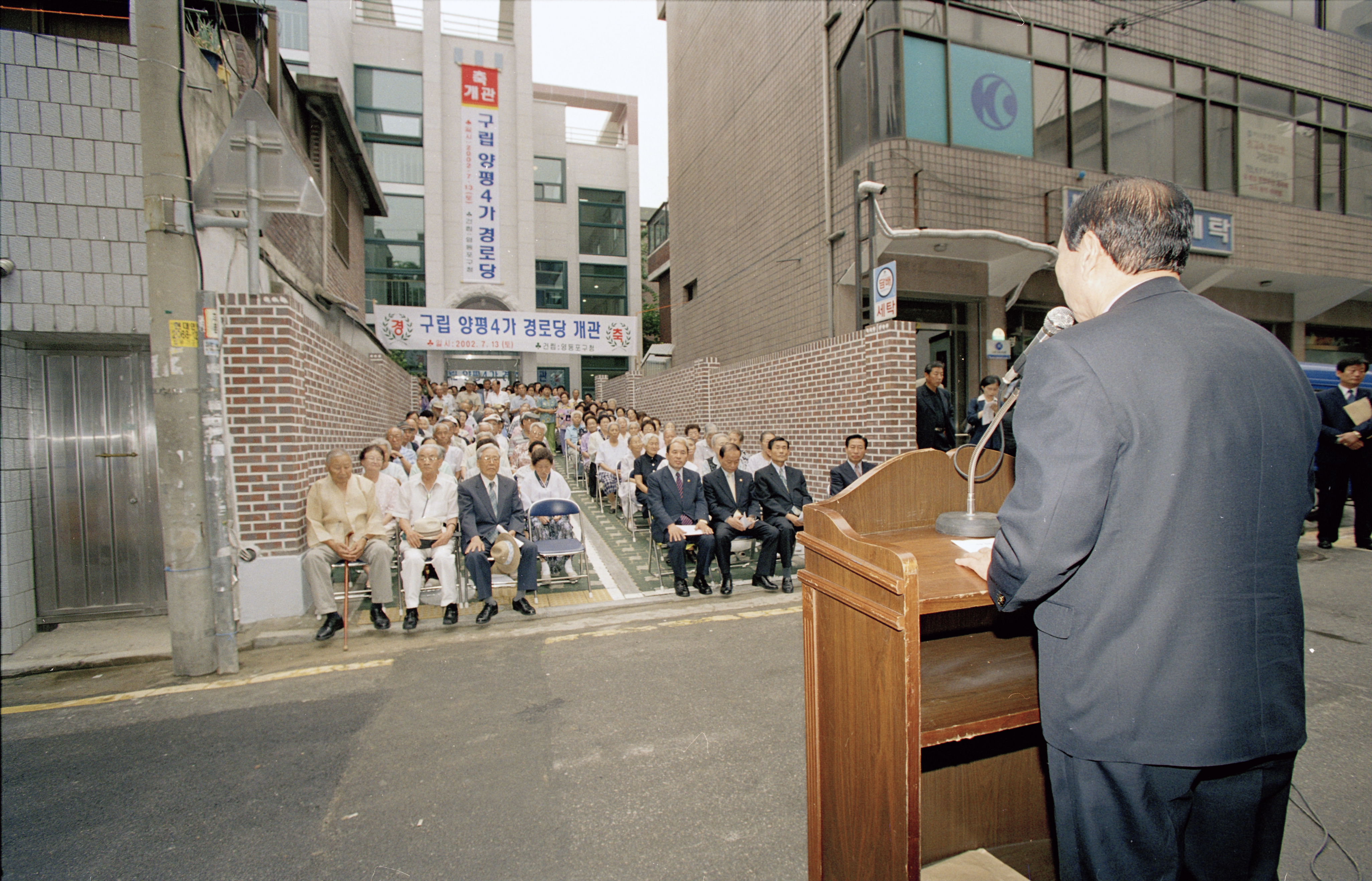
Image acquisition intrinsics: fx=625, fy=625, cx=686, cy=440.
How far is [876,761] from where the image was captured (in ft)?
5.39

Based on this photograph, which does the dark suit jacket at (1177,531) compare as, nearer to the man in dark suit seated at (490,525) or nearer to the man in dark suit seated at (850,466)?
the man in dark suit seated at (490,525)

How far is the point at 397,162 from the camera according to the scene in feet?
71.6

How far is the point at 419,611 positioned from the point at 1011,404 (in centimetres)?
545

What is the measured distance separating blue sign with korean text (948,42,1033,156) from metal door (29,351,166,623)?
11.3 meters

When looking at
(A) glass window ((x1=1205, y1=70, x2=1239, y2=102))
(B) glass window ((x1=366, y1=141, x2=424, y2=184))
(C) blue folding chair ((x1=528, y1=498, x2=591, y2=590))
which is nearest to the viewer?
(C) blue folding chair ((x1=528, y1=498, x2=591, y2=590))

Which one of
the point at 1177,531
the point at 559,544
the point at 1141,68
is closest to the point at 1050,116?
the point at 1141,68

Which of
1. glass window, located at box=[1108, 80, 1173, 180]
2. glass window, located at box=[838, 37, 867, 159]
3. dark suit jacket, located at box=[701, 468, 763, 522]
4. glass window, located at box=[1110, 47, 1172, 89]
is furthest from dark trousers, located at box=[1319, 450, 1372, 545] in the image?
glass window, located at box=[1110, 47, 1172, 89]

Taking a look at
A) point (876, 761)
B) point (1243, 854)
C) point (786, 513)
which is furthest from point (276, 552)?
point (1243, 854)

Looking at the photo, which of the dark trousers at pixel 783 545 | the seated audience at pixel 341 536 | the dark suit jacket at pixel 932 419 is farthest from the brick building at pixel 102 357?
the dark suit jacket at pixel 932 419

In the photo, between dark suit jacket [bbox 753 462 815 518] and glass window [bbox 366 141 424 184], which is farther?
glass window [bbox 366 141 424 184]

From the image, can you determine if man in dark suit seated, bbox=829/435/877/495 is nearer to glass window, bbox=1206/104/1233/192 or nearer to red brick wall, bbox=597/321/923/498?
red brick wall, bbox=597/321/923/498

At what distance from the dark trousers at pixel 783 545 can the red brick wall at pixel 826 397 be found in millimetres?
1279

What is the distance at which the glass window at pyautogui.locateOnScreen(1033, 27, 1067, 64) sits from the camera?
1059cm

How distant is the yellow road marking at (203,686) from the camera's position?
3891 mm
